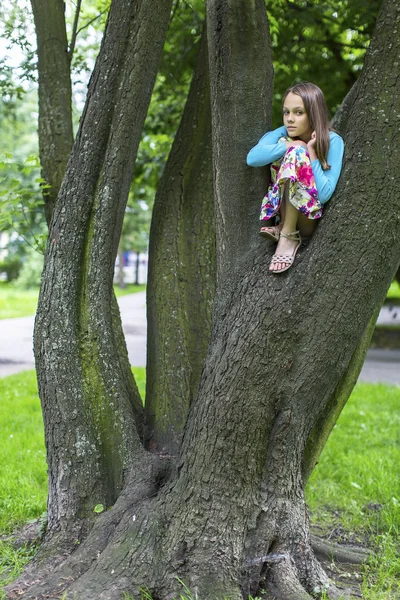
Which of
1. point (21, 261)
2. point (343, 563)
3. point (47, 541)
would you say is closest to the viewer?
point (47, 541)

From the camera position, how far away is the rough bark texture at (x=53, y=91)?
4066 millimetres

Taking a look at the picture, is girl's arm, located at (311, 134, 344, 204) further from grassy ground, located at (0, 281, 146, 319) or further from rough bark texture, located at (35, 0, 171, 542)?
grassy ground, located at (0, 281, 146, 319)

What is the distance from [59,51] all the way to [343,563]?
3673 millimetres

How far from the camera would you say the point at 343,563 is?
3.64 meters

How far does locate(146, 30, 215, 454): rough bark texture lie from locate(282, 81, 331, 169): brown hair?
45.1 inches

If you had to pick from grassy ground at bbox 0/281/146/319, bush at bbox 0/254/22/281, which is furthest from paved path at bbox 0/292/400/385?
bush at bbox 0/254/22/281

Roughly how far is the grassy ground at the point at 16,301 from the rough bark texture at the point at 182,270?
13816 mm

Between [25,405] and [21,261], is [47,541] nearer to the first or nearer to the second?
[25,405]

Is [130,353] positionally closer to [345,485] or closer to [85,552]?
[345,485]

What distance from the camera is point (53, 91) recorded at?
410 cm

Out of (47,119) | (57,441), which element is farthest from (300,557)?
(47,119)

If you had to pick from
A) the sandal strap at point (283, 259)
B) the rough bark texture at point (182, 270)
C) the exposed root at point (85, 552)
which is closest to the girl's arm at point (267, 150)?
the sandal strap at point (283, 259)

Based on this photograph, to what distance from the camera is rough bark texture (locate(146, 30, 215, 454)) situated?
12.5 feet

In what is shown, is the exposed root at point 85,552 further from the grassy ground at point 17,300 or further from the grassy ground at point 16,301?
the grassy ground at point 16,301
